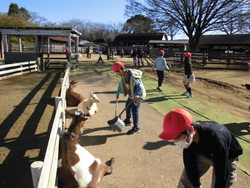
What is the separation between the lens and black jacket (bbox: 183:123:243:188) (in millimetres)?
1779

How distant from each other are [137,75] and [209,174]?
2.23 metres

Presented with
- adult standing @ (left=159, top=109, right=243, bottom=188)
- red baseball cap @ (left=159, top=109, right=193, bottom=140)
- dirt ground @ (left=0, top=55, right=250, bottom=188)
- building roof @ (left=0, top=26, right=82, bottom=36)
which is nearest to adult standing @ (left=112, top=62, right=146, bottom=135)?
dirt ground @ (left=0, top=55, right=250, bottom=188)

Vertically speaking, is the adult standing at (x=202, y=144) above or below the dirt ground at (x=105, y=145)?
above

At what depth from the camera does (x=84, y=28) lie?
70562 mm

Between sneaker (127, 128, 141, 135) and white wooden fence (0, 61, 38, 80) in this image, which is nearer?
sneaker (127, 128, 141, 135)

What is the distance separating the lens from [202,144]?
6.09 feet

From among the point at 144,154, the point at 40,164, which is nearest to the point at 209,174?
the point at 144,154

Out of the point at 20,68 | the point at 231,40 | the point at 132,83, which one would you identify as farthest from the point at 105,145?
the point at 231,40

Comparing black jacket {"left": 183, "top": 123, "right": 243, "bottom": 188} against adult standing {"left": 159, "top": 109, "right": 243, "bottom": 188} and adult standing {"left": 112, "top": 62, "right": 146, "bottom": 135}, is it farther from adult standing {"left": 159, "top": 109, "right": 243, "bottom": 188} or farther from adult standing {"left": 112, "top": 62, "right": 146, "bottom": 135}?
adult standing {"left": 112, "top": 62, "right": 146, "bottom": 135}

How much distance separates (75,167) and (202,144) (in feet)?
4.94

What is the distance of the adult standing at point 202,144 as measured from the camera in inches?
67.9

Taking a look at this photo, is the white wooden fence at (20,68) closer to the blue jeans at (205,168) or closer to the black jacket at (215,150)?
the blue jeans at (205,168)

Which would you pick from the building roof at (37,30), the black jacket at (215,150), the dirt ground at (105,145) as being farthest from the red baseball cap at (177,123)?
the building roof at (37,30)

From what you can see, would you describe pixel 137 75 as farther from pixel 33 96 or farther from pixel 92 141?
pixel 33 96
